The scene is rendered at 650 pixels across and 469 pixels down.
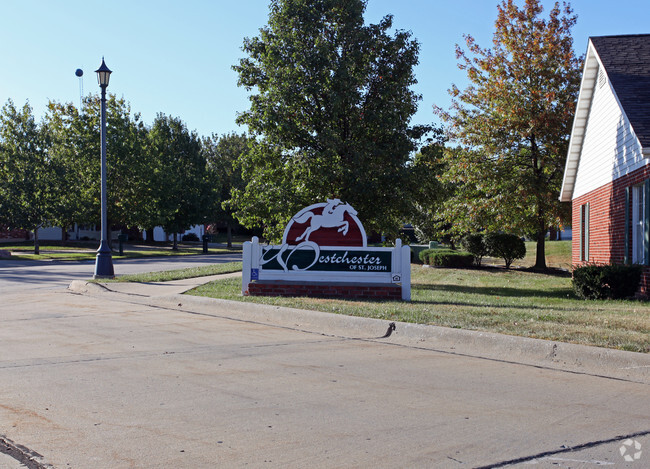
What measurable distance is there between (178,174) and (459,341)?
39.3m

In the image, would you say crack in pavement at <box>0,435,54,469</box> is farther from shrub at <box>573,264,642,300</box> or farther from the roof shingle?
shrub at <box>573,264,642,300</box>

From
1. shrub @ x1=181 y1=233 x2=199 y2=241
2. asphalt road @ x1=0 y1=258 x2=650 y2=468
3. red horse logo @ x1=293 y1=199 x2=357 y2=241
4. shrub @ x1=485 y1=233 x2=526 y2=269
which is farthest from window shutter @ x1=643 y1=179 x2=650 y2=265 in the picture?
shrub @ x1=181 y1=233 x2=199 y2=241

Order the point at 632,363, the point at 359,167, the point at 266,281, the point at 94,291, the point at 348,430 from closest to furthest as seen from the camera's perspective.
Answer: the point at 348,430 < the point at 632,363 < the point at 266,281 < the point at 94,291 < the point at 359,167

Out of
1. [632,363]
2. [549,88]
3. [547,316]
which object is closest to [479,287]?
[547,316]

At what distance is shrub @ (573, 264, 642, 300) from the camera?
545 inches

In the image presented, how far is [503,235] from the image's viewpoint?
27094 millimetres

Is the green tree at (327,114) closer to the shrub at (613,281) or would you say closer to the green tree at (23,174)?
the shrub at (613,281)

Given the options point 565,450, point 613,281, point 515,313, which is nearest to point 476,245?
point 613,281

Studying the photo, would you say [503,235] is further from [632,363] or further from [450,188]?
[632,363]

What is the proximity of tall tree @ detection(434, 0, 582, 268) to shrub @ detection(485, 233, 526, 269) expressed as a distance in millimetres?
1117

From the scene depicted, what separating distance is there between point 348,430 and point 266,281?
8.85 m

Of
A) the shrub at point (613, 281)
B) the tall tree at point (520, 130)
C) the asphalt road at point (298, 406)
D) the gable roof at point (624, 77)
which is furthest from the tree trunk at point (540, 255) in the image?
the asphalt road at point (298, 406)

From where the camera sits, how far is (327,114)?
60.6ft

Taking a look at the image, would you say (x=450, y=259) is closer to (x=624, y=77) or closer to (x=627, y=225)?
(x=627, y=225)
